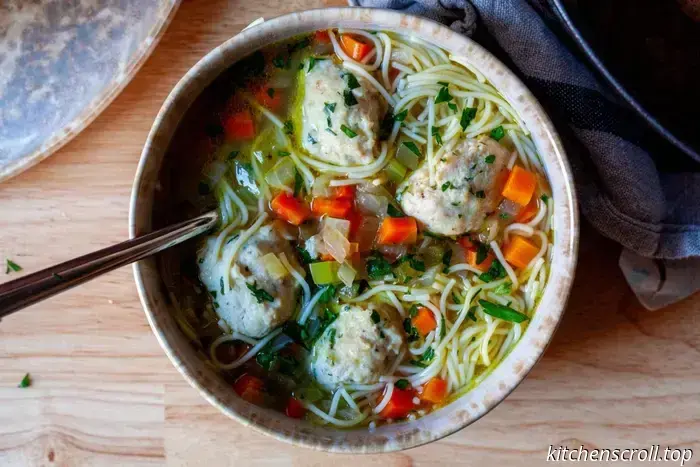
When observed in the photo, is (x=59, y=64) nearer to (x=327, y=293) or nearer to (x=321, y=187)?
(x=321, y=187)

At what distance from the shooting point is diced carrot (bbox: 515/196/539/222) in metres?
2.23

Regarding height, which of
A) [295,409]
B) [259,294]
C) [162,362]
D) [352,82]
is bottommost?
[162,362]

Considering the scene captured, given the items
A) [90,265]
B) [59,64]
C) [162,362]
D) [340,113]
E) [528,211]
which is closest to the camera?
[90,265]

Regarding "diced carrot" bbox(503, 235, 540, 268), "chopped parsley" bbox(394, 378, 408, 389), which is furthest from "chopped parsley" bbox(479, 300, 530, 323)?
"chopped parsley" bbox(394, 378, 408, 389)

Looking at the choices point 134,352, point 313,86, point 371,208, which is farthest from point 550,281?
point 134,352

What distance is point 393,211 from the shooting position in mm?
2240

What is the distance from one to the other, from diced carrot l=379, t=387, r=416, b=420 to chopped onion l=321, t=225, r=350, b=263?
0.49 metres

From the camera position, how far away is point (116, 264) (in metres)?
1.90

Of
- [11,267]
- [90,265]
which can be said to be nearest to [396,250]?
[90,265]

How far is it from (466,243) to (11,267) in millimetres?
1732

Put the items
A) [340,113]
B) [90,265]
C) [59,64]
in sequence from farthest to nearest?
[59,64]
[340,113]
[90,265]

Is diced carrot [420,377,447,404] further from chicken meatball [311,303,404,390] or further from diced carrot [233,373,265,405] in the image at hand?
diced carrot [233,373,265,405]

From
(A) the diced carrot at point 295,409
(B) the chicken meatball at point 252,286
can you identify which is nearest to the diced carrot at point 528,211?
(B) the chicken meatball at point 252,286

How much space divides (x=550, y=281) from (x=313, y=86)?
39.0 inches
